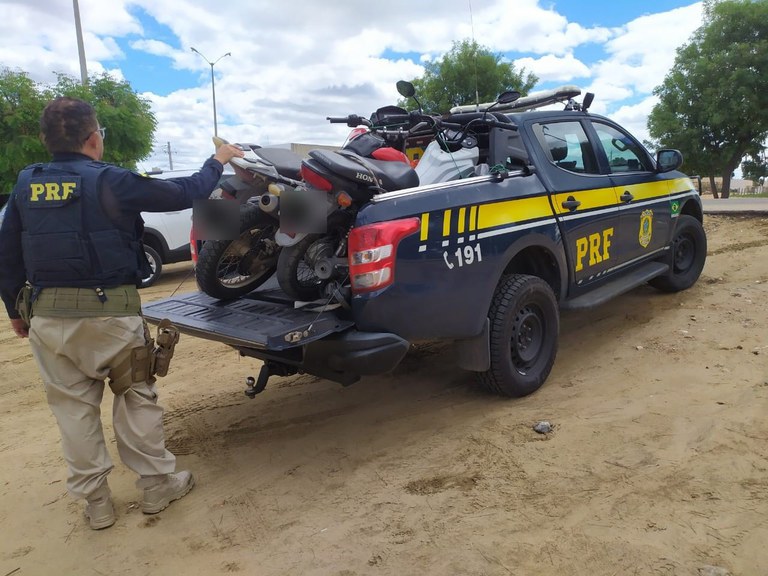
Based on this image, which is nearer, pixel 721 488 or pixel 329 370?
pixel 721 488

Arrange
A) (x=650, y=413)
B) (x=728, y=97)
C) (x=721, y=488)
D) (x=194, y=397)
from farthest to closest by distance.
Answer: (x=728, y=97)
(x=194, y=397)
(x=650, y=413)
(x=721, y=488)

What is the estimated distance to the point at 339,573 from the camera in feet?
7.70

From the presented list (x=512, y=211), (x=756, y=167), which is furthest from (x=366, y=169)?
(x=756, y=167)

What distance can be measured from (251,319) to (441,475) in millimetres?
1340

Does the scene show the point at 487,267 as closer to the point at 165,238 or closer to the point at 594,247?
the point at 594,247

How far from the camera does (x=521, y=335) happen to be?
3.92 meters

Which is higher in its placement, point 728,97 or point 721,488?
point 728,97

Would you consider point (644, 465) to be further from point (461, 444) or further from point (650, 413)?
point (461, 444)

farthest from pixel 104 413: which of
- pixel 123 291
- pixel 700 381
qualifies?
pixel 700 381

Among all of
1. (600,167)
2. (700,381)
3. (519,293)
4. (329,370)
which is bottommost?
(700,381)

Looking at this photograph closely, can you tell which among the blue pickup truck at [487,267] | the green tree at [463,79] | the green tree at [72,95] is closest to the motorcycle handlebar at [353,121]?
the blue pickup truck at [487,267]

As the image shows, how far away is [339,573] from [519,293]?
200 cm

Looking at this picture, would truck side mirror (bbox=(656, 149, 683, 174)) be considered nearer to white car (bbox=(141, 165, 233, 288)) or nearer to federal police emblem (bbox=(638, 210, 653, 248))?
federal police emblem (bbox=(638, 210, 653, 248))

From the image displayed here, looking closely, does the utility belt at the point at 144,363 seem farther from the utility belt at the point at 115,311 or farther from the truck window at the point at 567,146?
the truck window at the point at 567,146
